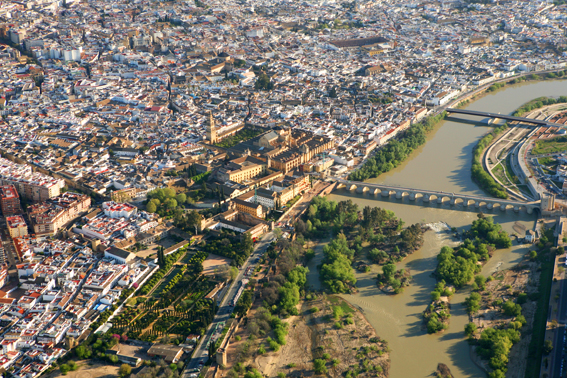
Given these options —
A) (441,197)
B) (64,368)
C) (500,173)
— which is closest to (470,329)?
(441,197)

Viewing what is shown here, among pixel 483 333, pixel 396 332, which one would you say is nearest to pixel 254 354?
pixel 396 332

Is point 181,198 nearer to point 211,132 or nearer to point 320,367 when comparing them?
point 211,132

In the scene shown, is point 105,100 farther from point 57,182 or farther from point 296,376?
point 296,376

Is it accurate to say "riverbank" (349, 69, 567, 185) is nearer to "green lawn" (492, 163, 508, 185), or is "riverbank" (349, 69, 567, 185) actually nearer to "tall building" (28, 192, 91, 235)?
"green lawn" (492, 163, 508, 185)

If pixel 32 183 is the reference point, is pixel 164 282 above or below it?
below

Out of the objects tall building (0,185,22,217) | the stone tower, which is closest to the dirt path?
the stone tower
